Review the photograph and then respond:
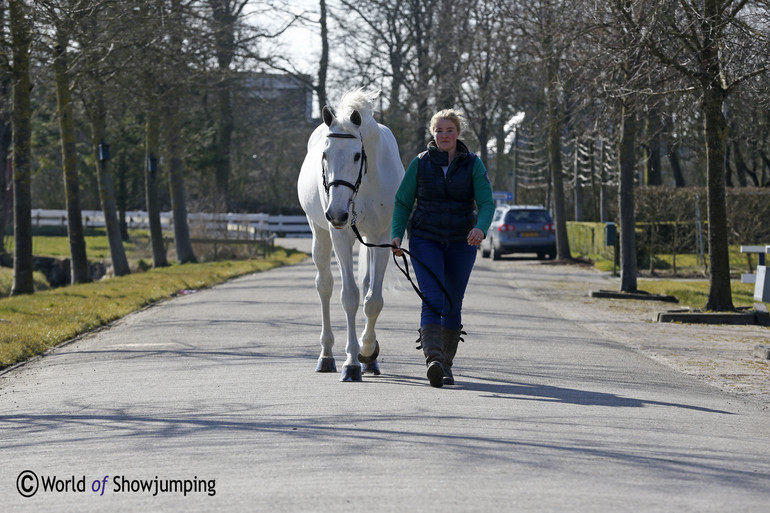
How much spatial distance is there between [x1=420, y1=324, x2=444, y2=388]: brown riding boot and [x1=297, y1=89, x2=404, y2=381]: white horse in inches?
27.9

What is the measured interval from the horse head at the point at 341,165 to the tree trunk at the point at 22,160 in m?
10.2

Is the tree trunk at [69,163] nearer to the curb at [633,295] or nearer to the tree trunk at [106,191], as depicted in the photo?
the tree trunk at [106,191]

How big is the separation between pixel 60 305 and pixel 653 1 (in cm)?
935

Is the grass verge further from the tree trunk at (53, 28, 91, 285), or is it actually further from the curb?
the curb

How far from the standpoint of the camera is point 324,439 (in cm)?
604

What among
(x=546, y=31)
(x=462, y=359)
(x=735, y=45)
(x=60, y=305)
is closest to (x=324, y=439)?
(x=462, y=359)

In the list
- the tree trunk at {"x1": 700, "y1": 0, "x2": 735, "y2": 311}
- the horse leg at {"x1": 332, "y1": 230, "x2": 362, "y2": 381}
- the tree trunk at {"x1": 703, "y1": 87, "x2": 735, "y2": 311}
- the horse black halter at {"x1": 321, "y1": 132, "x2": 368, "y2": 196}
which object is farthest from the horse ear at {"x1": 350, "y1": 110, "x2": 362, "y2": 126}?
the tree trunk at {"x1": 703, "y1": 87, "x2": 735, "y2": 311}

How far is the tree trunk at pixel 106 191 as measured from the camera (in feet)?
81.0

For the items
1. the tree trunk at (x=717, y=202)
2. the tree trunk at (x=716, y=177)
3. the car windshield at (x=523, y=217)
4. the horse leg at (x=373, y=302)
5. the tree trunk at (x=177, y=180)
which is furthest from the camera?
the car windshield at (x=523, y=217)

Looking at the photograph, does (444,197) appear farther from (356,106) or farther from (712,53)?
(712,53)

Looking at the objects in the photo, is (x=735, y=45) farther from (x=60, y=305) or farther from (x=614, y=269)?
(x=614, y=269)

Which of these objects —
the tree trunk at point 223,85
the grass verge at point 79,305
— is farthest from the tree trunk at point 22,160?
the tree trunk at point 223,85

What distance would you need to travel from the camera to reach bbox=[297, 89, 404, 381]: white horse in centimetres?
823

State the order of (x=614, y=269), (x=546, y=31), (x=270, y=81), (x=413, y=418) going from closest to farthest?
(x=413, y=418), (x=546, y=31), (x=614, y=269), (x=270, y=81)
